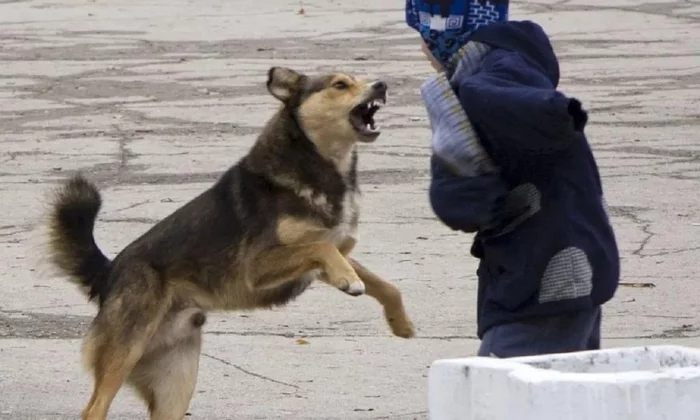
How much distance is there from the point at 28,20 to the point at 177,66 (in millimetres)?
6440

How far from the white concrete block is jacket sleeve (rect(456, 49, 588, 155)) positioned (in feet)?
2.61

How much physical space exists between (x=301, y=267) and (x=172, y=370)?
0.65m

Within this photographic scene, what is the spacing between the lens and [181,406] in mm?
5715

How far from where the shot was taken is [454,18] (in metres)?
4.27

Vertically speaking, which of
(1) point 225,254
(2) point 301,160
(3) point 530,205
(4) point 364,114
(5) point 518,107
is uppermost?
(5) point 518,107

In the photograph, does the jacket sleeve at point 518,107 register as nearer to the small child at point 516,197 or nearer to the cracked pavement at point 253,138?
the small child at point 516,197

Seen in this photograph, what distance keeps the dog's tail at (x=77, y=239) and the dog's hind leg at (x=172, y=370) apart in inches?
13.9

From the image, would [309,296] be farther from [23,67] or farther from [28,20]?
[28,20]

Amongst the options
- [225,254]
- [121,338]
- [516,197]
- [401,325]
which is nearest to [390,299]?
[401,325]

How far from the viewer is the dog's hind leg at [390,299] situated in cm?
577

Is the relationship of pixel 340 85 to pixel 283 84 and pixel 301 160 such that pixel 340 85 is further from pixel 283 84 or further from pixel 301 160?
pixel 301 160

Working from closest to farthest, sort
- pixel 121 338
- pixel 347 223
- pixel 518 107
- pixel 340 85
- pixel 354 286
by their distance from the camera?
pixel 518 107 < pixel 354 286 < pixel 121 338 < pixel 347 223 < pixel 340 85

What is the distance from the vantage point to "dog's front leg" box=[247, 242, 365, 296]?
547 centimetres

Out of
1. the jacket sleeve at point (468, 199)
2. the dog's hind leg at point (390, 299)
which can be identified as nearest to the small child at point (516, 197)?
the jacket sleeve at point (468, 199)
